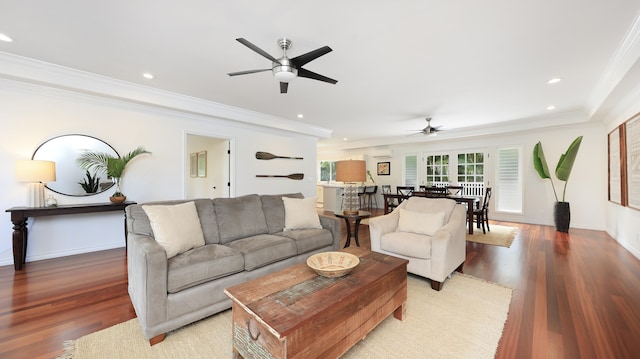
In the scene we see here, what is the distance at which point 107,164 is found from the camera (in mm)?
3605

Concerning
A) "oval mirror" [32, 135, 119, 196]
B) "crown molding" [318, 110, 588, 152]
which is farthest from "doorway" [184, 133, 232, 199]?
"crown molding" [318, 110, 588, 152]

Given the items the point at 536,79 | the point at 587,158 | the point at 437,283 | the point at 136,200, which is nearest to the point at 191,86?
the point at 136,200

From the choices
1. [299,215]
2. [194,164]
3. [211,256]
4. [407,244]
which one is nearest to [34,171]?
[211,256]

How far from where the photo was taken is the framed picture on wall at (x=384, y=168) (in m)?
8.55

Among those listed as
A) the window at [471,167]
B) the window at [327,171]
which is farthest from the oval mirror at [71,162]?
the window at [471,167]

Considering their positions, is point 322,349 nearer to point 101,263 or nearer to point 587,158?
point 101,263

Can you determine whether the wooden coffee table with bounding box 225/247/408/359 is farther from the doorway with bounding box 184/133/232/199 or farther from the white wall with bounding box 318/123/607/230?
the white wall with bounding box 318/123/607/230

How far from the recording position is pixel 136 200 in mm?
3951

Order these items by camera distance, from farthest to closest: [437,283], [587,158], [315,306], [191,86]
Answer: [587,158] < [191,86] < [437,283] < [315,306]

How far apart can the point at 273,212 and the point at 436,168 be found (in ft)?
19.7

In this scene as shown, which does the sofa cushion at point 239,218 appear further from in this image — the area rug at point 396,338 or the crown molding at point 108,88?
the crown molding at point 108,88

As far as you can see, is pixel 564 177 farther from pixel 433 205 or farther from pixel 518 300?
pixel 518 300

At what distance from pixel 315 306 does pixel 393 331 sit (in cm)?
86

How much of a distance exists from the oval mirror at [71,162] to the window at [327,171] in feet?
23.6
